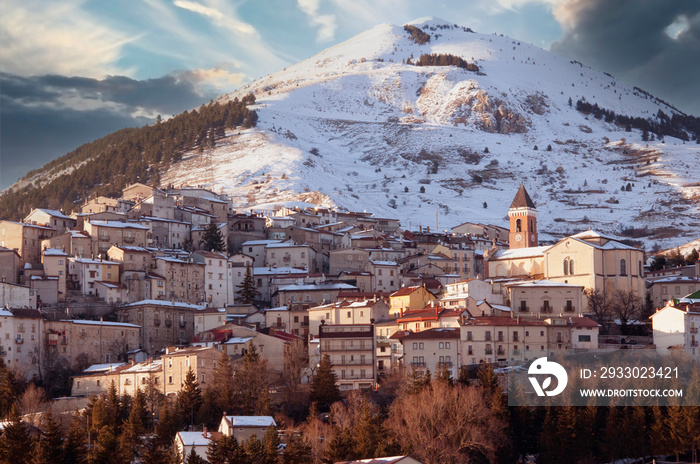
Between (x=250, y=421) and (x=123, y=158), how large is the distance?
379 feet

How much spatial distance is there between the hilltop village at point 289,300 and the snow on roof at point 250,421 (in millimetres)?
147

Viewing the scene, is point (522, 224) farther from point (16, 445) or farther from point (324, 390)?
point (16, 445)

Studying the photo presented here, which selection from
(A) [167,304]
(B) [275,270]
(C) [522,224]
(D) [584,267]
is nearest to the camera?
(A) [167,304]

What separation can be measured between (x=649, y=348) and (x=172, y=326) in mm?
30963

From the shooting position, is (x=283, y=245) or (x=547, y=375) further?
(x=283, y=245)

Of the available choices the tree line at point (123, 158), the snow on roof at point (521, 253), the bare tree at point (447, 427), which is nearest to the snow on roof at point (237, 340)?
the bare tree at point (447, 427)

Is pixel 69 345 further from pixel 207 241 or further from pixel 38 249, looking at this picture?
pixel 207 241

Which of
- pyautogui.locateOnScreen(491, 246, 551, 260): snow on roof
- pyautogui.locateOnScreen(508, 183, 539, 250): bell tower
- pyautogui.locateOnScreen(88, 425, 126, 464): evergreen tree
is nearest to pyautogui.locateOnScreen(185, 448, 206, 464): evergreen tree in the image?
pyautogui.locateOnScreen(88, 425, 126, 464): evergreen tree

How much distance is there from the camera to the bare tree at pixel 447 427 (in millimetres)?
51344

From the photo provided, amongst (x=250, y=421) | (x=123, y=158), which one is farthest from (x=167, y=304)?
(x=123, y=158)

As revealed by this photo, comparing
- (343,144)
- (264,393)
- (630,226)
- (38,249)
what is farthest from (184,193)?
(343,144)

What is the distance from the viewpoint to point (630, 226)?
155875 mm

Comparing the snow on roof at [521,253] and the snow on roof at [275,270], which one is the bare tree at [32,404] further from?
the snow on roof at [521,253]

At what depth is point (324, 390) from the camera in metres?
58.8
